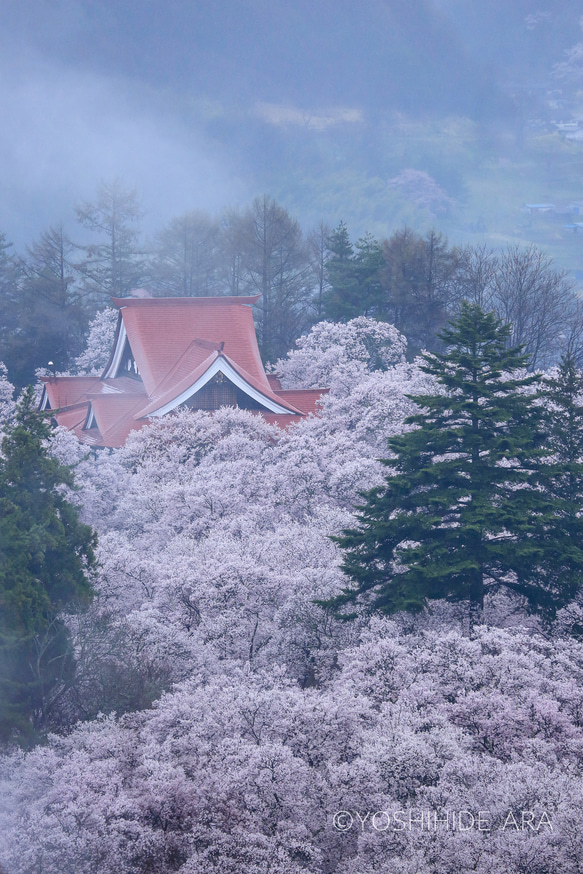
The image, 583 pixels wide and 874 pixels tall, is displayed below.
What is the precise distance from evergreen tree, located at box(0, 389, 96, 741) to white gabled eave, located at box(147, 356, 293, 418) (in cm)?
1505

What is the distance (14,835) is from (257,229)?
172ft

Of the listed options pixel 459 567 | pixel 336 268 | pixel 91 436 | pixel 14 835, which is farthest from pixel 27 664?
pixel 336 268

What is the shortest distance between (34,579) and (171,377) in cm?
2003

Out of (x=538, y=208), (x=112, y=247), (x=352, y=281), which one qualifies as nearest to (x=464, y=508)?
(x=352, y=281)

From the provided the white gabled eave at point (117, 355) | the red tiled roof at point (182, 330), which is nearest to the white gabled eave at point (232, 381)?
the red tiled roof at point (182, 330)

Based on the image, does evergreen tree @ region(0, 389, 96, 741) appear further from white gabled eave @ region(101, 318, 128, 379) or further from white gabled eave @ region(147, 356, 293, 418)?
Result: white gabled eave @ region(101, 318, 128, 379)

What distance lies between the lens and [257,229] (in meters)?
57.6

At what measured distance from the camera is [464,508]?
1369cm

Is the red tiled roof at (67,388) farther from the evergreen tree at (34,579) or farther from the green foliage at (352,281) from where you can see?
the evergreen tree at (34,579)

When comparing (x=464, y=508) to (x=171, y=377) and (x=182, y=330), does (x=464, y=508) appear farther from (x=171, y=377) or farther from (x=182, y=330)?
(x=182, y=330)

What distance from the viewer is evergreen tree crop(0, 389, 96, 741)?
37.8ft

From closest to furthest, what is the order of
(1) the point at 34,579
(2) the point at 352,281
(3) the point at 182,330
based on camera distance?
1. (1) the point at 34,579
2. (3) the point at 182,330
3. (2) the point at 352,281

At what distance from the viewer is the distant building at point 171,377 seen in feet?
94.9

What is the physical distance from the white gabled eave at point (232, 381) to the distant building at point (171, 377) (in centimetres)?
3
